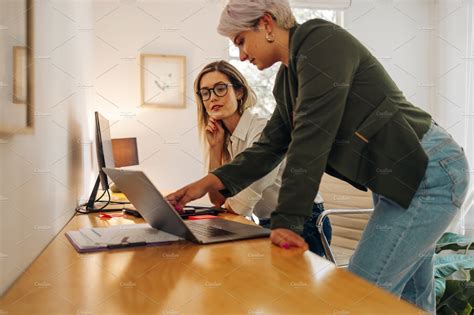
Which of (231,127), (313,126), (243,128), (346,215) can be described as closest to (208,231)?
(313,126)

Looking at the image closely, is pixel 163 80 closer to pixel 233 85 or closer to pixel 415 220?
pixel 233 85

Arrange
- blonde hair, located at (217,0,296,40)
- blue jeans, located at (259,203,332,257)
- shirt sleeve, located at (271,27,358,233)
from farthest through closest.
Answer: blue jeans, located at (259,203,332,257) < blonde hair, located at (217,0,296,40) < shirt sleeve, located at (271,27,358,233)

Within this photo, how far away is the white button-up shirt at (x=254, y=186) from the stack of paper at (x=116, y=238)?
0.38m

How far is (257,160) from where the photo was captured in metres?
1.35

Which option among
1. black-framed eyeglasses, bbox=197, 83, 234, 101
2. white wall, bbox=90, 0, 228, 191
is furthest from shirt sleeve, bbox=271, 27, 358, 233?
white wall, bbox=90, 0, 228, 191

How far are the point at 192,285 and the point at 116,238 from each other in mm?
422

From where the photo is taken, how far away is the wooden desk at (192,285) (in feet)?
2.19

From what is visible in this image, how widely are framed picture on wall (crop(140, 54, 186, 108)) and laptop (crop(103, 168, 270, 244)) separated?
1859 mm

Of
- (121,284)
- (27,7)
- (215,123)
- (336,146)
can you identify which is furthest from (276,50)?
(215,123)

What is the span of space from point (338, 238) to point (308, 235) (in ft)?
2.03

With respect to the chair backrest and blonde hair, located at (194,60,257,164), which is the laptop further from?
the chair backrest

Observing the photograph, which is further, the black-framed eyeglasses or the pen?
the black-framed eyeglasses

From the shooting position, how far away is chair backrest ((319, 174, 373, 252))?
87.0 inches

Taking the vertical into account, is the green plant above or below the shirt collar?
below
